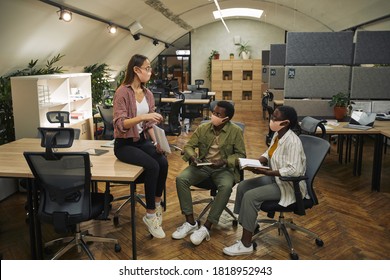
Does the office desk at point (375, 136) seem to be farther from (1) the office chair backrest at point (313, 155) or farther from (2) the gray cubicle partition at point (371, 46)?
(1) the office chair backrest at point (313, 155)

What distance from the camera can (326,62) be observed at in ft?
18.7

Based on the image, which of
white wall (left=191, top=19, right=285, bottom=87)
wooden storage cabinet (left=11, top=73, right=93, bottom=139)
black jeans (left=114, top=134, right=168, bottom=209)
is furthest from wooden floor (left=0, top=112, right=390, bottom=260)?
white wall (left=191, top=19, right=285, bottom=87)

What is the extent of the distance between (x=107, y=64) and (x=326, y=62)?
6.40 meters

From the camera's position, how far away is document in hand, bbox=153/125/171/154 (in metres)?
3.33

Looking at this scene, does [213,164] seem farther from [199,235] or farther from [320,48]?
[320,48]

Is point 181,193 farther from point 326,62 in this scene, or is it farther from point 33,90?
point 326,62

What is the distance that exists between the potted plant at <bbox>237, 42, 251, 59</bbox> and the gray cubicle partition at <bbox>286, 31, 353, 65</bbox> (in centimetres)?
895

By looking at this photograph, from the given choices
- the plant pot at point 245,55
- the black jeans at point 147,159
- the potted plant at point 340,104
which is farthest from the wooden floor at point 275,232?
the plant pot at point 245,55

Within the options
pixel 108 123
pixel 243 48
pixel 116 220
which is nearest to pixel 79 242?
pixel 116 220

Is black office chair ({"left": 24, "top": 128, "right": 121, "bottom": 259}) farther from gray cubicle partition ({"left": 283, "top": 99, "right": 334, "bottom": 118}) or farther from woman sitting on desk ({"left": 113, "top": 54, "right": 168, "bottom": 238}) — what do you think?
gray cubicle partition ({"left": 283, "top": 99, "right": 334, "bottom": 118})

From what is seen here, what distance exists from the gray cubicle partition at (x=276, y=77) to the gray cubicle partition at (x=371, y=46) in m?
4.20

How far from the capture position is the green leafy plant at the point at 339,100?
17.7ft

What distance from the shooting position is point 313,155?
3244 millimetres

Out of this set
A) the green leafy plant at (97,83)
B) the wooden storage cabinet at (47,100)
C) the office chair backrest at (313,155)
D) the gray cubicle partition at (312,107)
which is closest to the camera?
the office chair backrest at (313,155)
